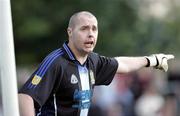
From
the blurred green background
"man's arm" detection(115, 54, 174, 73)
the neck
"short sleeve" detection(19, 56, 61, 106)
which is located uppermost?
the blurred green background

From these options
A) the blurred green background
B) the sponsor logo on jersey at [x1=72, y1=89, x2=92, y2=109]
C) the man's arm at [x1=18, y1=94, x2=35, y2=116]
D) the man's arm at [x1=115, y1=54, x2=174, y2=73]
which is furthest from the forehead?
the blurred green background

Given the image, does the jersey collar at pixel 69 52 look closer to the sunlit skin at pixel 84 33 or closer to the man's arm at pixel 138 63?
the sunlit skin at pixel 84 33

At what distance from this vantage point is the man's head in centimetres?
889

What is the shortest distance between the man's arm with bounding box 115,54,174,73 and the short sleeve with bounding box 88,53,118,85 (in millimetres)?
126

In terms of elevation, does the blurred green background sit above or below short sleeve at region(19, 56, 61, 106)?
above

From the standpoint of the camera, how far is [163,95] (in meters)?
19.5

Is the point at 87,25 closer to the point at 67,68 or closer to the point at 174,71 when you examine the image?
the point at 67,68

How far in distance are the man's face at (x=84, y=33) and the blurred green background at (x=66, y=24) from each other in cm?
1711

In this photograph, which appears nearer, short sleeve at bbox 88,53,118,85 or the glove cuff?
short sleeve at bbox 88,53,118,85

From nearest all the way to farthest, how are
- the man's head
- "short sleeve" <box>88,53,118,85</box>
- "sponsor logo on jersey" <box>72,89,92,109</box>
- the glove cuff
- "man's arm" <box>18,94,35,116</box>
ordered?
"man's arm" <box>18,94,35,116</box>
the man's head
"sponsor logo on jersey" <box>72,89,92,109</box>
"short sleeve" <box>88,53,118,85</box>
the glove cuff

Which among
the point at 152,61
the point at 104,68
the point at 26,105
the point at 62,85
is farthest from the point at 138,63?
the point at 26,105

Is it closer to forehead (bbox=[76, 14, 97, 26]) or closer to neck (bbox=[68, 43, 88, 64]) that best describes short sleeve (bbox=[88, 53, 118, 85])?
neck (bbox=[68, 43, 88, 64])

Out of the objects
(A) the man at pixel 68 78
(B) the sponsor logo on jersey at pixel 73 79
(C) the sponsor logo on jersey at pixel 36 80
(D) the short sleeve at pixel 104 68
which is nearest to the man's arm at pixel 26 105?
(A) the man at pixel 68 78

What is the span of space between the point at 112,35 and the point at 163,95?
7.78 metres
